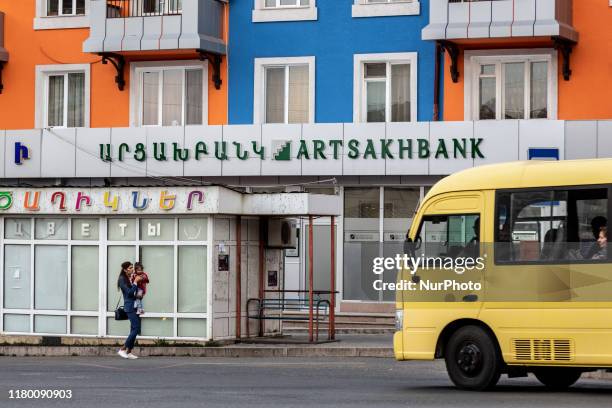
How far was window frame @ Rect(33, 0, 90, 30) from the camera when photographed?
3756cm

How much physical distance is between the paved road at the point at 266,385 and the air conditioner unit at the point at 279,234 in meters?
4.24

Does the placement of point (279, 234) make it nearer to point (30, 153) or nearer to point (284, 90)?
point (284, 90)

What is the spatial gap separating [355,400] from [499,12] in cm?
1686

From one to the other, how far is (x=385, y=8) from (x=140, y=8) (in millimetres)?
5899

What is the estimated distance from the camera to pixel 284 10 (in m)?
35.9

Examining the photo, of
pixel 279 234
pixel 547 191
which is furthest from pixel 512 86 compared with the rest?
pixel 547 191

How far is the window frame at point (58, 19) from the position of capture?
37.6 meters

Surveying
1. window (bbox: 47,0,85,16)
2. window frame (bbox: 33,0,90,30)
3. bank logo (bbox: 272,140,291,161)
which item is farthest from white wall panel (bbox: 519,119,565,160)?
window (bbox: 47,0,85,16)

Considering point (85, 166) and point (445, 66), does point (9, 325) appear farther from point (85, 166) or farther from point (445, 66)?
point (445, 66)

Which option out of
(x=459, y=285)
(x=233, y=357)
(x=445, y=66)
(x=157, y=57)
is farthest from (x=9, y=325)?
(x=459, y=285)

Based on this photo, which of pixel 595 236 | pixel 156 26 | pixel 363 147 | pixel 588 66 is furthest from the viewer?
pixel 156 26

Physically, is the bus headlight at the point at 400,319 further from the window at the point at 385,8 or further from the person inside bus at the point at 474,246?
→ the window at the point at 385,8

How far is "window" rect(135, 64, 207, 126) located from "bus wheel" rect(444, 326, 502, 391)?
1844 cm

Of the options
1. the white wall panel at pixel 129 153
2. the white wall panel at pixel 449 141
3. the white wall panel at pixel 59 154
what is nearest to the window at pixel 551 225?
the white wall panel at pixel 449 141
